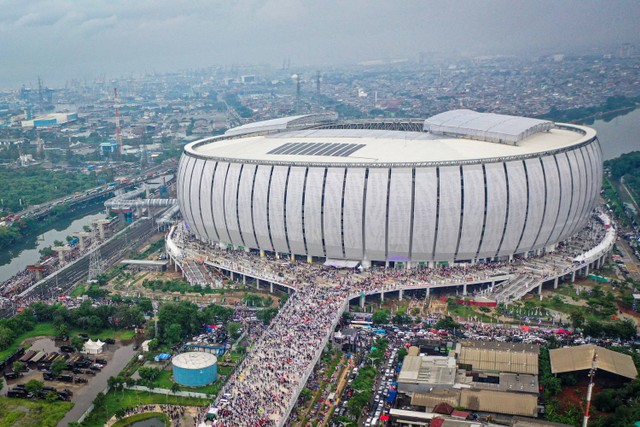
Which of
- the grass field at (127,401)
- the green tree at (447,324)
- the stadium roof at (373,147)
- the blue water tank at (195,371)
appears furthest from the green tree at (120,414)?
the stadium roof at (373,147)

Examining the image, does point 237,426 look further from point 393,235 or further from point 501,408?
point 393,235

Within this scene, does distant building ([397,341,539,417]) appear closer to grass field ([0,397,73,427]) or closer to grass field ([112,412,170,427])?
grass field ([112,412,170,427])

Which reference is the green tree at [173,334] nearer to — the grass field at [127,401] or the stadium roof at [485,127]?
the grass field at [127,401]

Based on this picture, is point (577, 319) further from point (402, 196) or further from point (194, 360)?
point (194, 360)

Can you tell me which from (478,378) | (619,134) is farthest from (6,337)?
(619,134)

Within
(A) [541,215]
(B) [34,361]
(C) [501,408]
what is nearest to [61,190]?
(B) [34,361]
